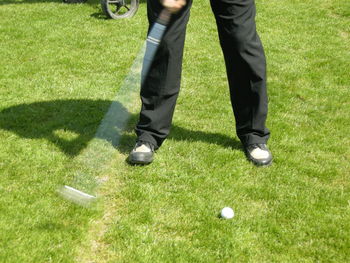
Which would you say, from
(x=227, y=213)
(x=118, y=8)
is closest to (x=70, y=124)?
(x=227, y=213)

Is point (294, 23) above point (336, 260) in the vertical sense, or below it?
below

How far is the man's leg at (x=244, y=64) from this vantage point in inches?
135

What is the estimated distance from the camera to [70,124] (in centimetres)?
447

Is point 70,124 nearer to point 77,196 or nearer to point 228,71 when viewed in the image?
point 77,196

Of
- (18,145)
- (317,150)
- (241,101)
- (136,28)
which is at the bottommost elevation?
(136,28)

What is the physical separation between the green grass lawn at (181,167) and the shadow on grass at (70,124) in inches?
0.7

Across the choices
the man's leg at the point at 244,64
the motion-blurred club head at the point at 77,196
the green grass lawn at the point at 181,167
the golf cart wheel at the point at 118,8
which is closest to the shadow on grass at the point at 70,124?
the green grass lawn at the point at 181,167

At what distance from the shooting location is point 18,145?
4023mm

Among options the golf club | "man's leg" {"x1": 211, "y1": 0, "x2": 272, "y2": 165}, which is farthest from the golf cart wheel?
"man's leg" {"x1": 211, "y1": 0, "x2": 272, "y2": 165}

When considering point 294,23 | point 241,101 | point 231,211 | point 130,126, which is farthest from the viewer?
point 294,23

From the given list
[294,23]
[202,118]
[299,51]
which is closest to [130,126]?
[202,118]

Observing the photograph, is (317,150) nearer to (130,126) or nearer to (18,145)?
(130,126)

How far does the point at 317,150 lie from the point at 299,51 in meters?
3.09

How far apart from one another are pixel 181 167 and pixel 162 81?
664mm
